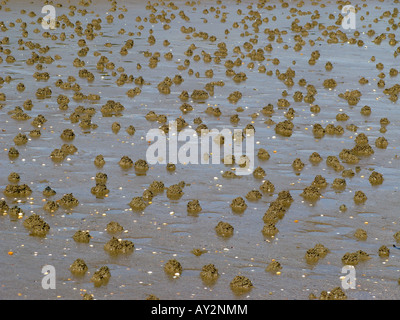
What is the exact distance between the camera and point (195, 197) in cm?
1670

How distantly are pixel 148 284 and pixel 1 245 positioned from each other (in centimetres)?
322

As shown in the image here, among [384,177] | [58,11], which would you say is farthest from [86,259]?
[58,11]

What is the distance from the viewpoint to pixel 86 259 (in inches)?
536

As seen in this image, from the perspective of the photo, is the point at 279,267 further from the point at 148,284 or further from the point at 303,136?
the point at 303,136

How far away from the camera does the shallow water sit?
13.0 m

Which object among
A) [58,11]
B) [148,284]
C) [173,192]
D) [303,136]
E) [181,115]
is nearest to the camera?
[148,284]

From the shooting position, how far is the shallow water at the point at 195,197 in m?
13.0

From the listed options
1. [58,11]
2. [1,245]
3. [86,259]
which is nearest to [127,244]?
[86,259]

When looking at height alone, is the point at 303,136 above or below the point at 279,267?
above

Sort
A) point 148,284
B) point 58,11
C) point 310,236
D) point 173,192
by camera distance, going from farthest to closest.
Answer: point 58,11 → point 173,192 → point 310,236 → point 148,284

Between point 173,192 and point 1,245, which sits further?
point 173,192
